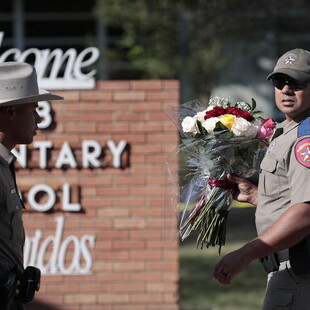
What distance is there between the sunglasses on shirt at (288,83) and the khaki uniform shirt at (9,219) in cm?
124

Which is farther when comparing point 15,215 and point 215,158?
point 215,158

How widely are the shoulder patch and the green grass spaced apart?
4525 mm

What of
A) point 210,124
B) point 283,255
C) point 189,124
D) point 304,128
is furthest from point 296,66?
point 283,255

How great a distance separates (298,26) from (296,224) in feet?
52.7

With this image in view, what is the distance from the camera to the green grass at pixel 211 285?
26.9 feet

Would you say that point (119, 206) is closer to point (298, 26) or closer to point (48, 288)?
point (48, 288)

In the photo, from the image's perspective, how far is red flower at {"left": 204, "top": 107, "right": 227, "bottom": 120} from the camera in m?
4.27

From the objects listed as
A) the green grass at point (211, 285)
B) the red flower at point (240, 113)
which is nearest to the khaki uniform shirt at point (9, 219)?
the red flower at point (240, 113)

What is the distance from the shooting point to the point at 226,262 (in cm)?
362

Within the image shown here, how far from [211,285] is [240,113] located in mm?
5168

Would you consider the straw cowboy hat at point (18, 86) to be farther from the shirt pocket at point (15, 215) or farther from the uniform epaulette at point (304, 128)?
the uniform epaulette at point (304, 128)

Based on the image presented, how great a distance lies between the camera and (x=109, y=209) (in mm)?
7324

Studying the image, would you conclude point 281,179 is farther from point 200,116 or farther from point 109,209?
point 109,209

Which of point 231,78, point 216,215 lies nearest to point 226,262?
point 216,215
